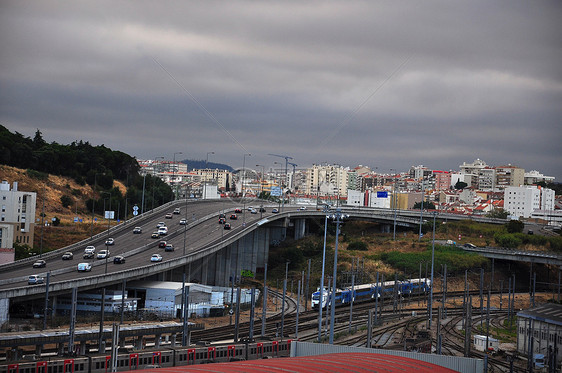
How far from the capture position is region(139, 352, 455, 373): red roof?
79.3ft

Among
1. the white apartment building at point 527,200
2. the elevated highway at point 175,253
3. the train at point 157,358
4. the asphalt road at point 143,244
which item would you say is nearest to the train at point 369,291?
the elevated highway at point 175,253

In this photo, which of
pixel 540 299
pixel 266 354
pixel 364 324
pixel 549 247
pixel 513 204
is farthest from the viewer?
pixel 513 204

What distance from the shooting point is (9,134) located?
388 feet

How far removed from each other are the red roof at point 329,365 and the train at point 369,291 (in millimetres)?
32673

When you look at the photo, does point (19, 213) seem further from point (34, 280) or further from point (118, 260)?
point (34, 280)

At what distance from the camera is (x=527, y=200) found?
169000 millimetres

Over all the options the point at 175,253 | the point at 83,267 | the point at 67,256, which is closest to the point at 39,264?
the point at 83,267

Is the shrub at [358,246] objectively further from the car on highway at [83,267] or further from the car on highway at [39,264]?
the car on highway at [39,264]

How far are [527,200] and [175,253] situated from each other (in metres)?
122

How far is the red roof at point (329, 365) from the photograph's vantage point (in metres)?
24.2

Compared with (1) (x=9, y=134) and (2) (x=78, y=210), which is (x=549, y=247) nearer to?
(2) (x=78, y=210)

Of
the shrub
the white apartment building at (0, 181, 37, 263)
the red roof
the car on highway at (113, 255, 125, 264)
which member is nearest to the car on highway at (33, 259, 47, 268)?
the car on highway at (113, 255, 125, 264)

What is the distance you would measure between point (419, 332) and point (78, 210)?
6516cm

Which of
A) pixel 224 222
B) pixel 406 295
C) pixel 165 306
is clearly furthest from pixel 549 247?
pixel 165 306
